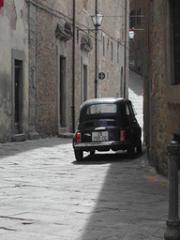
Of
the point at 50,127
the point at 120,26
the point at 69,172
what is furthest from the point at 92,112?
the point at 120,26

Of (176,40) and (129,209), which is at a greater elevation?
(176,40)

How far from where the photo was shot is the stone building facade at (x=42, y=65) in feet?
62.6

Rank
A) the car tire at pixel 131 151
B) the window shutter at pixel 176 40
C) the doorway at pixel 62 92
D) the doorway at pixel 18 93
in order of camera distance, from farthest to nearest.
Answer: the doorway at pixel 62 92, the doorway at pixel 18 93, the car tire at pixel 131 151, the window shutter at pixel 176 40

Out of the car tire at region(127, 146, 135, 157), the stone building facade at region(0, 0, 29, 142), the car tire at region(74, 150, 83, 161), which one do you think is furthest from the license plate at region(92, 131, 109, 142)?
the stone building facade at region(0, 0, 29, 142)

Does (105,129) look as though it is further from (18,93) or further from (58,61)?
(58,61)

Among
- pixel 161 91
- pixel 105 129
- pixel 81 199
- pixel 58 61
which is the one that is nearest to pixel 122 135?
pixel 105 129

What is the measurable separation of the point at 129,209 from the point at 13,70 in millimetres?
12653

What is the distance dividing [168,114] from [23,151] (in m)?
6.67

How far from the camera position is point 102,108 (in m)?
14.8

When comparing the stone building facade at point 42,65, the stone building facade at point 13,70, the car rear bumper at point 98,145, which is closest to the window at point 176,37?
the car rear bumper at point 98,145

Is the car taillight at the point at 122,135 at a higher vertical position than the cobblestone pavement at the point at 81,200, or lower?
higher

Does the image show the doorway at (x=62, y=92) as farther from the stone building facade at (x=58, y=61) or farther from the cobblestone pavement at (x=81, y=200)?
the cobblestone pavement at (x=81, y=200)

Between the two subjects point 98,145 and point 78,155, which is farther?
point 78,155

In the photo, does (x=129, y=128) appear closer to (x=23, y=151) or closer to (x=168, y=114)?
(x=23, y=151)
